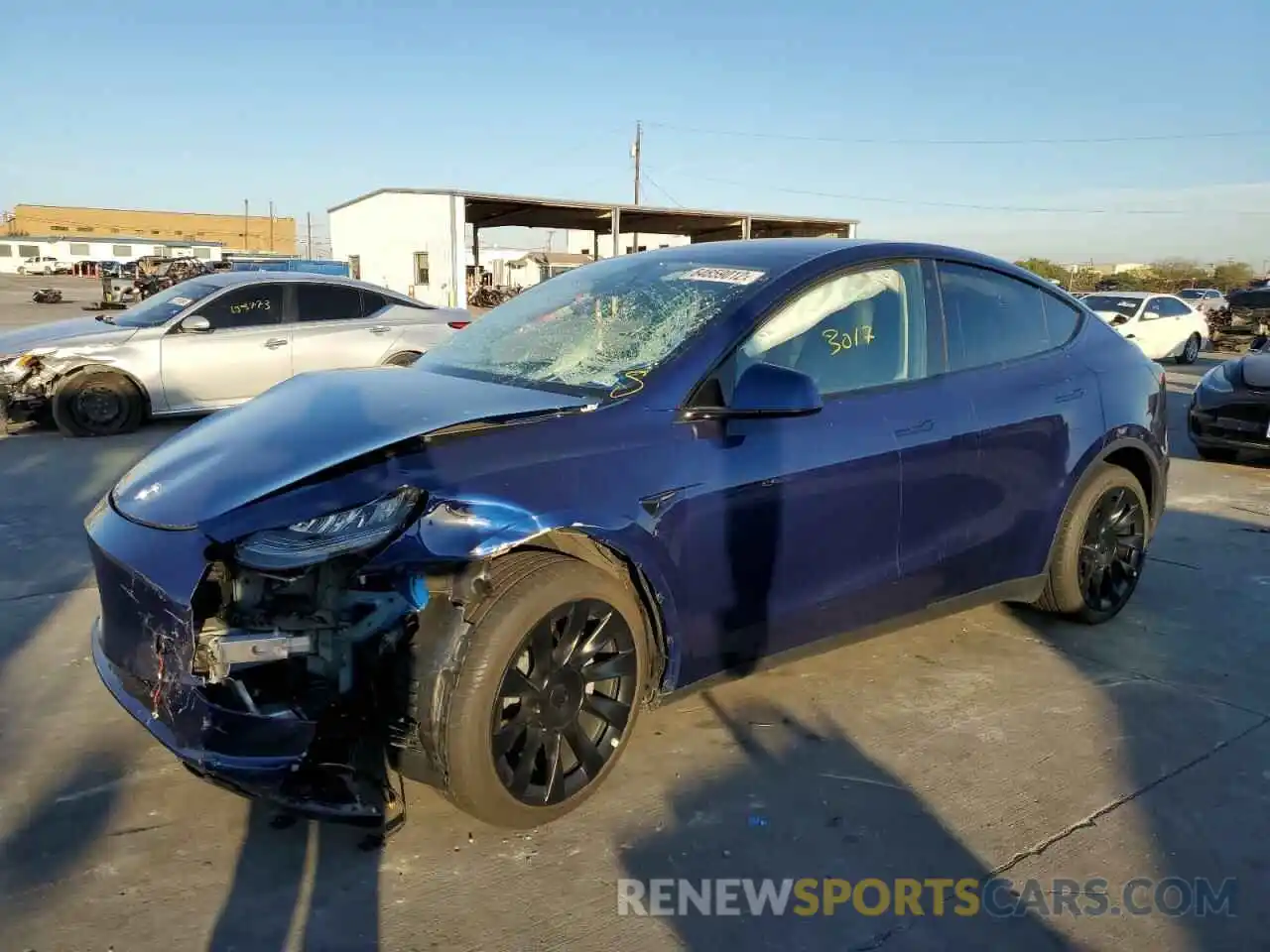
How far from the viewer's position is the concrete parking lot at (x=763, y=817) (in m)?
2.41

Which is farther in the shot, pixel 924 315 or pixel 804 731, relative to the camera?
pixel 924 315

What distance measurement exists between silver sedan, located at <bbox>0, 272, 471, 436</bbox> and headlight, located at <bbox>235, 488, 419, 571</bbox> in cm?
603

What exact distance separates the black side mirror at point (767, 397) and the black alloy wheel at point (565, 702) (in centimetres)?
69

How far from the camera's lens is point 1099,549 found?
4.38 m

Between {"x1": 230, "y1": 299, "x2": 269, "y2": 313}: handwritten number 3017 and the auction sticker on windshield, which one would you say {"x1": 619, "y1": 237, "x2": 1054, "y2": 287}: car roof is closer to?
the auction sticker on windshield

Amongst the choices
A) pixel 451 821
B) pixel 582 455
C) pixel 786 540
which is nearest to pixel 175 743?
pixel 451 821

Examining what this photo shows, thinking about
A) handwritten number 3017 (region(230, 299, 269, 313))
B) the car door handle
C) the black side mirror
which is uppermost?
the black side mirror

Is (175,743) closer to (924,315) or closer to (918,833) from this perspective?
(918,833)

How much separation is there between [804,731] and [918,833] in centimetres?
67

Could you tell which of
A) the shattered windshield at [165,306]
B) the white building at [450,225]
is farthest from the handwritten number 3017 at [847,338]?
the white building at [450,225]

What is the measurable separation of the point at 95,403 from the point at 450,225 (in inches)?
853

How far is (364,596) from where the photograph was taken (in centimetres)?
257

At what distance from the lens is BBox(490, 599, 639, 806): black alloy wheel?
2.66 meters

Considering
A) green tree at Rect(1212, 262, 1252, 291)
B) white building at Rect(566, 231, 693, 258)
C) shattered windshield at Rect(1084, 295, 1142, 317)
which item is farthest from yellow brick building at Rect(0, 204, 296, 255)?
shattered windshield at Rect(1084, 295, 1142, 317)
